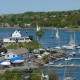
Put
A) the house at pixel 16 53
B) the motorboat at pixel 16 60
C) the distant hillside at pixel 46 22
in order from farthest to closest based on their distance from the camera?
1. the distant hillside at pixel 46 22
2. the house at pixel 16 53
3. the motorboat at pixel 16 60

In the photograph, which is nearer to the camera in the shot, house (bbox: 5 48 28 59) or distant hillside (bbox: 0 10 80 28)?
house (bbox: 5 48 28 59)

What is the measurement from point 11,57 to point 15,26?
47.5 metres

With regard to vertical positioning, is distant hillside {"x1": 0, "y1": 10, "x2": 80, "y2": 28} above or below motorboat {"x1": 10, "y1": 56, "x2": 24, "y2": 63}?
below

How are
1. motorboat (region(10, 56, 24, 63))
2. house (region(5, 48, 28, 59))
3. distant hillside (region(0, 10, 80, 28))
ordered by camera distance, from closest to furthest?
motorboat (region(10, 56, 24, 63)), house (region(5, 48, 28, 59)), distant hillside (region(0, 10, 80, 28))

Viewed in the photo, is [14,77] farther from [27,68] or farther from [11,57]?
[11,57]

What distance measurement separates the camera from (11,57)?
22703mm

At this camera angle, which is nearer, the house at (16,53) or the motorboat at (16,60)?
the motorboat at (16,60)

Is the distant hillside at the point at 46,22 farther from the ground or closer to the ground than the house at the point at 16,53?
closer to the ground

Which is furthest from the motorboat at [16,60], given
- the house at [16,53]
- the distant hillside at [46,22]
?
the distant hillside at [46,22]

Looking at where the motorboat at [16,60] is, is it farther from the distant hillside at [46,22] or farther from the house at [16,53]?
the distant hillside at [46,22]

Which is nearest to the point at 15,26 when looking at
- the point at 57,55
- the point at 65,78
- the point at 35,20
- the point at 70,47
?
the point at 35,20

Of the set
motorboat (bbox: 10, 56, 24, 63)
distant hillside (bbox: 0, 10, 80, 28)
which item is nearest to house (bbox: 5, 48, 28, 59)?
motorboat (bbox: 10, 56, 24, 63)

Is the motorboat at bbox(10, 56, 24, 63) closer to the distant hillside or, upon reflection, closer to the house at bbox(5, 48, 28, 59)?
the house at bbox(5, 48, 28, 59)

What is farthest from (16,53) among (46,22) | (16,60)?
(46,22)
